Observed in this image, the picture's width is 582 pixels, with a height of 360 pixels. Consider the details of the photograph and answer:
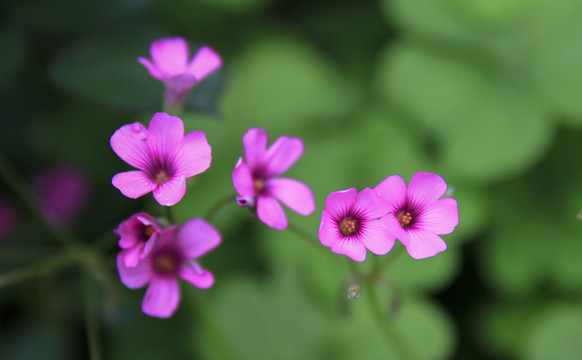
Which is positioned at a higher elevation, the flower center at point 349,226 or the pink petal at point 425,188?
the pink petal at point 425,188

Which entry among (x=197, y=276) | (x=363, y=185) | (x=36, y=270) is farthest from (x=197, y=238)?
(x=363, y=185)

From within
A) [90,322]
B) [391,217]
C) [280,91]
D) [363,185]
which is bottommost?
[90,322]

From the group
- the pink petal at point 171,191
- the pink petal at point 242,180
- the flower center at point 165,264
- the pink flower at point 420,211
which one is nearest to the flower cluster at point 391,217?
the pink flower at point 420,211

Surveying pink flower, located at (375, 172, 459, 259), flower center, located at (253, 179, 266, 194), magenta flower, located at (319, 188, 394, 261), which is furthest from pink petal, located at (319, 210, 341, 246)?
flower center, located at (253, 179, 266, 194)

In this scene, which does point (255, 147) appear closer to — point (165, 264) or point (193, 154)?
point (193, 154)

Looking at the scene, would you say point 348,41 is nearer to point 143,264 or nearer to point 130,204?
point 130,204

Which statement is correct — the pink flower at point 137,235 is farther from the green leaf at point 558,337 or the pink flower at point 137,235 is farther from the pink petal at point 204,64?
the green leaf at point 558,337
